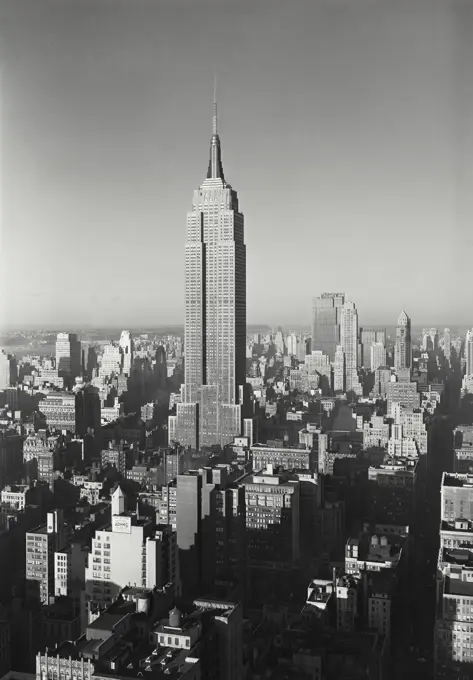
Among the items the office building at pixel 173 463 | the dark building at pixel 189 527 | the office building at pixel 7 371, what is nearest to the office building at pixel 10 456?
the office building at pixel 7 371

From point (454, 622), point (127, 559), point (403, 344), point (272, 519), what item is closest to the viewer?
point (454, 622)

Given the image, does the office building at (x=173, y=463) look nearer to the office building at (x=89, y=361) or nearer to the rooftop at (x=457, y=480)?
the office building at (x=89, y=361)

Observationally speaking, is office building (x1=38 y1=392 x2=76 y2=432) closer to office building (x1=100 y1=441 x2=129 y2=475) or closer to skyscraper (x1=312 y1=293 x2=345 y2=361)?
office building (x1=100 y1=441 x2=129 y2=475)

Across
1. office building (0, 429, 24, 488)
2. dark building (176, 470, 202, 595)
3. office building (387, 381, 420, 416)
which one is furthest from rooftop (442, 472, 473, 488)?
office building (0, 429, 24, 488)

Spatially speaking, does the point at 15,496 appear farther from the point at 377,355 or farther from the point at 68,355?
the point at 377,355

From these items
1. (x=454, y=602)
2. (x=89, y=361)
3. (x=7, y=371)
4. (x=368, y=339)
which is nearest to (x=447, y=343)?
(x=368, y=339)

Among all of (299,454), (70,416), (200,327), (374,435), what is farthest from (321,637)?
(200,327)

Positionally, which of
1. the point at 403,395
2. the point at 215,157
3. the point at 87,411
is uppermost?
the point at 215,157
